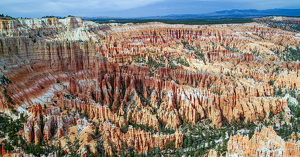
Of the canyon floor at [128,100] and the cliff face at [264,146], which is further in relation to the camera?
the canyon floor at [128,100]

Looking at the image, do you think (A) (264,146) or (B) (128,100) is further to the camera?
(B) (128,100)

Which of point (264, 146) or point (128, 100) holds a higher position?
point (128, 100)

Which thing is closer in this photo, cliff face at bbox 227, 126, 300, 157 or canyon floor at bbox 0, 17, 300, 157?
cliff face at bbox 227, 126, 300, 157

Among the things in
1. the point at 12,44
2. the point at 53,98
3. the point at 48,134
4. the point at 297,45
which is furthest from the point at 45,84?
the point at 297,45

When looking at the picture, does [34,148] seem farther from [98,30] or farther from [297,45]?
[297,45]
